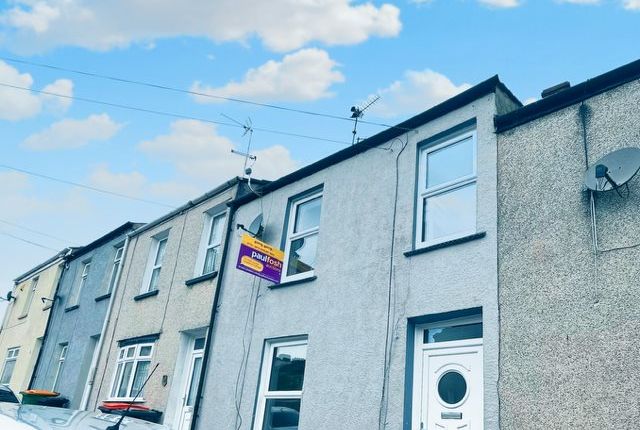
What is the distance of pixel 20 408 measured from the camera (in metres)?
3.29

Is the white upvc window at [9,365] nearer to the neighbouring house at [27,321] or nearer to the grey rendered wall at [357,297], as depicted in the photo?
the neighbouring house at [27,321]

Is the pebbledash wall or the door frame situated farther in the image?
the pebbledash wall

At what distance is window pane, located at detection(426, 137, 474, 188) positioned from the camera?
24.7 ft

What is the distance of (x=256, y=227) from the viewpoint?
10.4m

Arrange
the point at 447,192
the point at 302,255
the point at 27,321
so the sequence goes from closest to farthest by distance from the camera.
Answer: the point at 447,192 → the point at 302,255 → the point at 27,321

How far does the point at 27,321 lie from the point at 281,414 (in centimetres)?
1629

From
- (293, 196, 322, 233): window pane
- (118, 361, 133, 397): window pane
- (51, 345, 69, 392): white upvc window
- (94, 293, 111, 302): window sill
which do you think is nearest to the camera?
(293, 196, 322, 233): window pane

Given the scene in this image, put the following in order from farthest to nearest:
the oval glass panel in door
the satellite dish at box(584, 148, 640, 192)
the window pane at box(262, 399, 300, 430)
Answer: the window pane at box(262, 399, 300, 430), the oval glass panel in door, the satellite dish at box(584, 148, 640, 192)

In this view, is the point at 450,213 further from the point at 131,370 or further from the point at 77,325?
the point at 77,325

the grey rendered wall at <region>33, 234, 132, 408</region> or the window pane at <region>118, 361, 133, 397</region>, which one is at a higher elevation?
the grey rendered wall at <region>33, 234, 132, 408</region>

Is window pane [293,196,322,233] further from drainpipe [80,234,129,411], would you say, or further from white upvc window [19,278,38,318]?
white upvc window [19,278,38,318]

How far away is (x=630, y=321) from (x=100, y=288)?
14644 millimetres

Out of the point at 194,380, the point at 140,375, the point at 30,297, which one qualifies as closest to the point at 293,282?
the point at 194,380

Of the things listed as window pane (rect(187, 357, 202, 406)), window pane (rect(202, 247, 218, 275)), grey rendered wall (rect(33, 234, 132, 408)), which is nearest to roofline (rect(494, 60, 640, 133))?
window pane (rect(202, 247, 218, 275))
